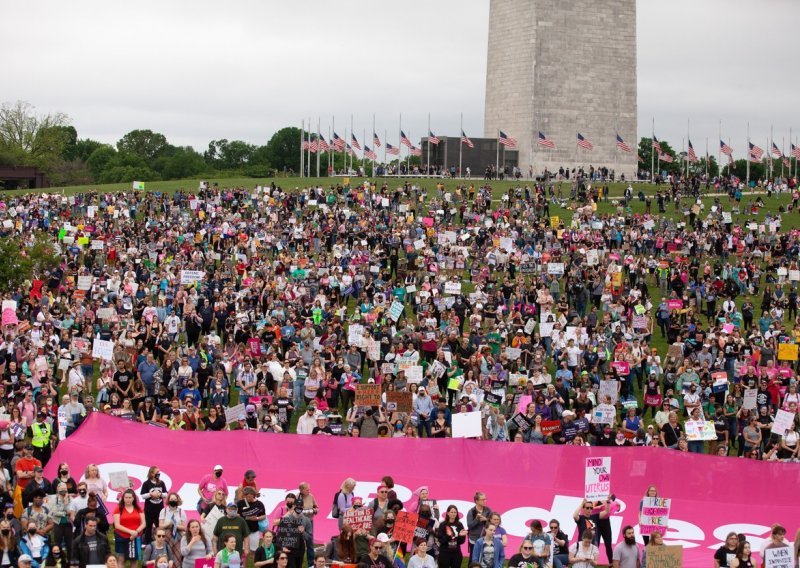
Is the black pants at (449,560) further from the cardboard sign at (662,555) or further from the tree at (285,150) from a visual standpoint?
the tree at (285,150)

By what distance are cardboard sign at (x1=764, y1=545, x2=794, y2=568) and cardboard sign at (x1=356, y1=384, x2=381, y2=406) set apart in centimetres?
957

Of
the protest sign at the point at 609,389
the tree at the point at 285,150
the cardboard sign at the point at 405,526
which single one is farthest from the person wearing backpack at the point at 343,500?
the tree at the point at 285,150

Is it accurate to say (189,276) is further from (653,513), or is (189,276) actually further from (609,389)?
(653,513)

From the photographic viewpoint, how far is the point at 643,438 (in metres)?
21.7

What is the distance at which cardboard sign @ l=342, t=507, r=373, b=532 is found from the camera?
16328 mm

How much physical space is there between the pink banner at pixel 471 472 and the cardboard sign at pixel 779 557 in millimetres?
2484

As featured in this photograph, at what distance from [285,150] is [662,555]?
422ft

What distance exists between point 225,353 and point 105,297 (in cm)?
645

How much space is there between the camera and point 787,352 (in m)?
28.3

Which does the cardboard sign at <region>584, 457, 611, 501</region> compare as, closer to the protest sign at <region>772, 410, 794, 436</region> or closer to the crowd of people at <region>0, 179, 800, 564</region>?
the crowd of people at <region>0, 179, 800, 564</region>

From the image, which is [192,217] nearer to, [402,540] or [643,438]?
[643,438]

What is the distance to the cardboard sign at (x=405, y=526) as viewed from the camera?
1627 centimetres

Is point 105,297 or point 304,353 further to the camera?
point 105,297

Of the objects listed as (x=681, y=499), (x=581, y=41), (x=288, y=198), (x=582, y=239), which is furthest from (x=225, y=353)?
(x=581, y=41)
